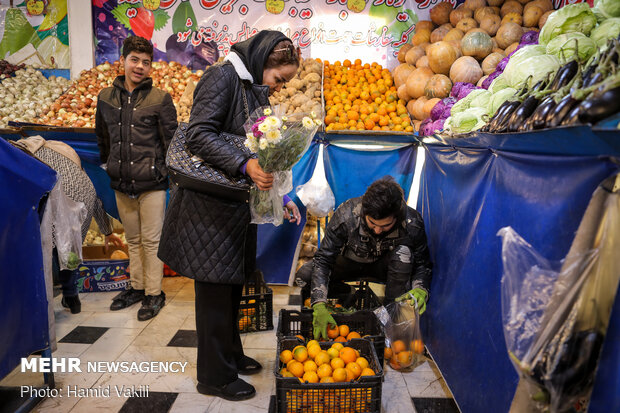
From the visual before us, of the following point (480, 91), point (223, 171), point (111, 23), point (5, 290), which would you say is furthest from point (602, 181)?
point (111, 23)

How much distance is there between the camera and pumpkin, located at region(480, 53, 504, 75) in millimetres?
4082

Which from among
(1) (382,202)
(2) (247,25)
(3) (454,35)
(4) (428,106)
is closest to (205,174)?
(1) (382,202)

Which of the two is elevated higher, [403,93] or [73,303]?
[403,93]

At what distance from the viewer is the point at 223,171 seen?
1.81m

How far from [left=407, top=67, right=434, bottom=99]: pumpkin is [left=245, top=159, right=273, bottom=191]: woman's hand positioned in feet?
11.0

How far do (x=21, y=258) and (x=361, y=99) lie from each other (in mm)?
3902

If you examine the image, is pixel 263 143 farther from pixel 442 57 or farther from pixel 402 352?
pixel 442 57

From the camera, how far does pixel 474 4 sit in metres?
4.91

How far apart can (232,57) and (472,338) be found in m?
1.71

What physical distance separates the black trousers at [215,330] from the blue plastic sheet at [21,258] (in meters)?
0.80

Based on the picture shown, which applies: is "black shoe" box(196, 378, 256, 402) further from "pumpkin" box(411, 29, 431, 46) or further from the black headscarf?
"pumpkin" box(411, 29, 431, 46)

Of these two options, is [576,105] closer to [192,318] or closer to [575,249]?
[575,249]

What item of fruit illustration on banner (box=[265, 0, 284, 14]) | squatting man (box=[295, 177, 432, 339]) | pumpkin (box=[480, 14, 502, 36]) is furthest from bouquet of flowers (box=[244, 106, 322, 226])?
fruit illustration on banner (box=[265, 0, 284, 14])

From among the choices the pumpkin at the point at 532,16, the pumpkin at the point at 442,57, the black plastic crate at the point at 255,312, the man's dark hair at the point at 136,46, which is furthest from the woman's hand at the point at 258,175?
the pumpkin at the point at 532,16
